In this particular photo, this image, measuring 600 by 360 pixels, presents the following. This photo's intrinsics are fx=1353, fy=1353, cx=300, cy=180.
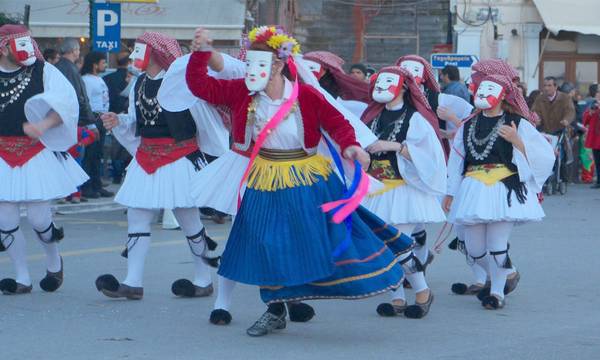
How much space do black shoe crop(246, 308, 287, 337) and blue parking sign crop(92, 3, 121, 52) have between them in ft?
39.2

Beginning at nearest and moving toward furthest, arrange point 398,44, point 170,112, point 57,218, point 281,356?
point 281,356 < point 170,112 < point 57,218 < point 398,44

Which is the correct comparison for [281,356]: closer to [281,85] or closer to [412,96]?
[281,85]

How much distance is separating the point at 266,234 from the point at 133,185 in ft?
6.09

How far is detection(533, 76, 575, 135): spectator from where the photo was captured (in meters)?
21.9

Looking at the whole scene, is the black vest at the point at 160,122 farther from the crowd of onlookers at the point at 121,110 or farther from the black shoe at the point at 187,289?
the crowd of onlookers at the point at 121,110

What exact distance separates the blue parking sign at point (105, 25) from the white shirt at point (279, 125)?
468 inches

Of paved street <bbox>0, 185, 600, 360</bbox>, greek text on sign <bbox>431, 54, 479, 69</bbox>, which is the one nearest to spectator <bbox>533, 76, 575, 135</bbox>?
greek text on sign <bbox>431, 54, 479, 69</bbox>

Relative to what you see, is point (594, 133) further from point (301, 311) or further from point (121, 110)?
point (301, 311)

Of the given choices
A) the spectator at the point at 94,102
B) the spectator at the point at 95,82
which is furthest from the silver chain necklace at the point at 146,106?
the spectator at the point at 95,82

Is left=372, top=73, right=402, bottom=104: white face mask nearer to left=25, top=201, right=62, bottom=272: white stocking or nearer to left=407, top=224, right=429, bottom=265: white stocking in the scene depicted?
left=407, top=224, right=429, bottom=265: white stocking

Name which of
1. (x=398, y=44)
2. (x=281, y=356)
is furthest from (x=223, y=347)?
(x=398, y=44)

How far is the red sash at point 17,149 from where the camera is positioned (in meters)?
9.76

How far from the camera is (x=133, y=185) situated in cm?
963

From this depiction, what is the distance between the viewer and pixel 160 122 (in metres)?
9.66
